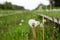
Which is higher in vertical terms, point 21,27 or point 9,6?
point 9,6

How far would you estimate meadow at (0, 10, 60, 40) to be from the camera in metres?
0.91

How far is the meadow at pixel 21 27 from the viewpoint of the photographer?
2.99 feet

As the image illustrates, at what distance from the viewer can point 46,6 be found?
99 cm

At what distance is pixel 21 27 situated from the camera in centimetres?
93

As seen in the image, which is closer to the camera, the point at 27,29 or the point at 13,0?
the point at 27,29

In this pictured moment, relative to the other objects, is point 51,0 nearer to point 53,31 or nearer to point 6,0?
point 53,31

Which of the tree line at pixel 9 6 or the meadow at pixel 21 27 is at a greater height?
the tree line at pixel 9 6

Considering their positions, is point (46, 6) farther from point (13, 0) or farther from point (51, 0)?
point (13, 0)

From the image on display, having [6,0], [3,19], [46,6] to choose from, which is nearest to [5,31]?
[3,19]

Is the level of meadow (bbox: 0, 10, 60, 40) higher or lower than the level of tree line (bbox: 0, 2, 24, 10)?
lower

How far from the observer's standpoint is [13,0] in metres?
1.02

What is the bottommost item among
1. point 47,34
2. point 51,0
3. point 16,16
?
point 47,34

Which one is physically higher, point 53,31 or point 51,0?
point 51,0

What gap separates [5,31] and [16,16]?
122mm
